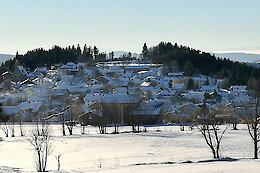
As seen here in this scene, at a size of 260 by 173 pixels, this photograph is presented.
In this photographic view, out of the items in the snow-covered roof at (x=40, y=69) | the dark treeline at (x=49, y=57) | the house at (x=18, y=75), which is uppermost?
the dark treeline at (x=49, y=57)

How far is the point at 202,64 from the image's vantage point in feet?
292

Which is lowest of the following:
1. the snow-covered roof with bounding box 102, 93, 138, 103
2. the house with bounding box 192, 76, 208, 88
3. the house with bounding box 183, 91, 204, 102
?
the house with bounding box 183, 91, 204, 102

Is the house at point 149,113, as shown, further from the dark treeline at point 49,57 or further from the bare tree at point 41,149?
the dark treeline at point 49,57

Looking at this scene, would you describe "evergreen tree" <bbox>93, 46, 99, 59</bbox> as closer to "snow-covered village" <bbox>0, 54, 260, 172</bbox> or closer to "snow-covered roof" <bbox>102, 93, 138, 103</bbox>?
"snow-covered village" <bbox>0, 54, 260, 172</bbox>

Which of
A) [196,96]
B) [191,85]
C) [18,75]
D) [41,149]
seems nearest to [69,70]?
[18,75]

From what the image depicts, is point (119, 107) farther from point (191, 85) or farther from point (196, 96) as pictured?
point (191, 85)

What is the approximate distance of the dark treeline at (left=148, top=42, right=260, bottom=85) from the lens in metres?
79.3

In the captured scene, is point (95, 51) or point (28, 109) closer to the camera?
point (28, 109)

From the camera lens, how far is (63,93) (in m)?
58.8

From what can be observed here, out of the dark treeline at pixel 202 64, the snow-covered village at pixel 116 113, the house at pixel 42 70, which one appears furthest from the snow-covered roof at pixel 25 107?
the dark treeline at pixel 202 64

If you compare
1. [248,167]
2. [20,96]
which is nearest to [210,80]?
[20,96]

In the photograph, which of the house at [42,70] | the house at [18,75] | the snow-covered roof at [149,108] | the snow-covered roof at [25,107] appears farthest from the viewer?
the house at [42,70]

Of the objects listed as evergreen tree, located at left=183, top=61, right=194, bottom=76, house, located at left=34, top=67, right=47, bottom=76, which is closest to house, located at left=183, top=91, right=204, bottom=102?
evergreen tree, located at left=183, top=61, right=194, bottom=76

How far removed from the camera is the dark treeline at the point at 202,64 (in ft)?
260
